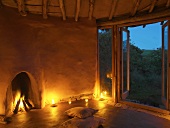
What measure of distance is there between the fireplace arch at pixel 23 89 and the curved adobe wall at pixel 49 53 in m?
0.17

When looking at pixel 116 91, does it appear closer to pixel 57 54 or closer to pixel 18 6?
pixel 57 54

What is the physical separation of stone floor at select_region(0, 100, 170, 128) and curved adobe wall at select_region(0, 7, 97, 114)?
20.6 inches

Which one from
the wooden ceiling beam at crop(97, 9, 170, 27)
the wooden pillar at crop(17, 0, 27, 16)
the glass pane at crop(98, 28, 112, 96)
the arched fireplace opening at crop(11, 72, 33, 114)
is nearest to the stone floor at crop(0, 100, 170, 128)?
the arched fireplace opening at crop(11, 72, 33, 114)

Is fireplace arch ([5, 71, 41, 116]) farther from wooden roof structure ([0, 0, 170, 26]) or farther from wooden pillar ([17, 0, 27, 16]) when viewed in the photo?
wooden roof structure ([0, 0, 170, 26])

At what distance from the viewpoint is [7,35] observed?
469 centimetres

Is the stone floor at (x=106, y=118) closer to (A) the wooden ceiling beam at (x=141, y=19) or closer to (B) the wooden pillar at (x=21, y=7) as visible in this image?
(A) the wooden ceiling beam at (x=141, y=19)

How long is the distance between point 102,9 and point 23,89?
3498 millimetres

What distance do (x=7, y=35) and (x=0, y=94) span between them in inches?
58.4

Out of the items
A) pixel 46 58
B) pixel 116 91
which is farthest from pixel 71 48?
pixel 116 91

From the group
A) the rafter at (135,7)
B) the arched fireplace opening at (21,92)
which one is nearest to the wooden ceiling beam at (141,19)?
the rafter at (135,7)

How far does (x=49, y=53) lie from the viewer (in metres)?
5.77

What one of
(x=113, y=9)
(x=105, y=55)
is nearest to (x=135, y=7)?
(x=113, y=9)

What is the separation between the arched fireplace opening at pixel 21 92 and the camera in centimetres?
525

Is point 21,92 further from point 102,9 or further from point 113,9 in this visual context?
point 113,9
